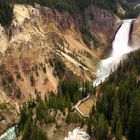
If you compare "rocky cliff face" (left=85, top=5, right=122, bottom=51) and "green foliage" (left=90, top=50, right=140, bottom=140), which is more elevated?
"green foliage" (left=90, top=50, right=140, bottom=140)

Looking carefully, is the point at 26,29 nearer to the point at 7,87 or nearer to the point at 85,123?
the point at 7,87

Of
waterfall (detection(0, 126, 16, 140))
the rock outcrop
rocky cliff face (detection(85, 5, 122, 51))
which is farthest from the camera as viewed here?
the rock outcrop

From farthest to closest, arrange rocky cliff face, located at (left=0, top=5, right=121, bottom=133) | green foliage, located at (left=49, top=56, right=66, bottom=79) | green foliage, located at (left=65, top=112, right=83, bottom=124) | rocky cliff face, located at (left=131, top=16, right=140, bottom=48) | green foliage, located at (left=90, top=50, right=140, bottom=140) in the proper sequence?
rocky cliff face, located at (left=131, top=16, right=140, bottom=48)
green foliage, located at (left=49, top=56, right=66, bottom=79)
rocky cliff face, located at (left=0, top=5, right=121, bottom=133)
green foliage, located at (left=65, top=112, right=83, bottom=124)
green foliage, located at (left=90, top=50, right=140, bottom=140)

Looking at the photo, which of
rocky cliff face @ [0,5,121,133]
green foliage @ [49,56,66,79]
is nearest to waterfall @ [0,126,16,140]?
rocky cliff face @ [0,5,121,133]

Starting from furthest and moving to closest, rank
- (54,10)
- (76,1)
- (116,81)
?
(76,1) < (54,10) < (116,81)

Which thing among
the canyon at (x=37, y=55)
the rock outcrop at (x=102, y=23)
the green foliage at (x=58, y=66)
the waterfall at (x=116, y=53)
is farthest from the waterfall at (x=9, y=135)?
the rock outcrop at (x=102, y=23)

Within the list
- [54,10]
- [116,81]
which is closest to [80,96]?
[116,81]

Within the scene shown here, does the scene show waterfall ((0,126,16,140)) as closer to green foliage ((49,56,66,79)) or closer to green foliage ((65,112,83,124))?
green foliage ((65,112,83,124))
